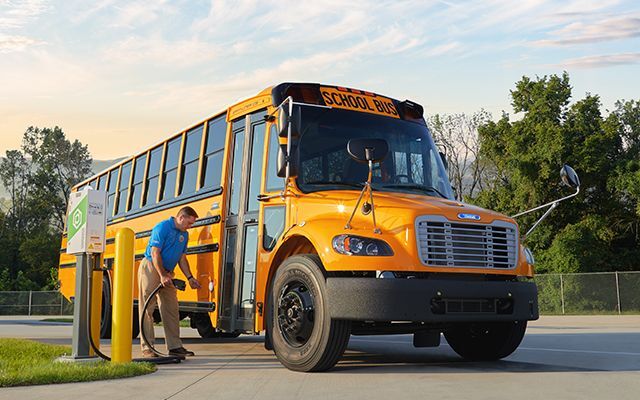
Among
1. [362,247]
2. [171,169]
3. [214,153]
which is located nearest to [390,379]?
[362,247]

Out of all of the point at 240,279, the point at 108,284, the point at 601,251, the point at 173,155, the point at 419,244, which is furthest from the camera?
the point at 601,251

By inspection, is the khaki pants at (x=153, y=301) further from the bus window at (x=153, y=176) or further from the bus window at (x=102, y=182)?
the bus window at (x=102, y=182)

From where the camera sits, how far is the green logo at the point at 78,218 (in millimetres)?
8875

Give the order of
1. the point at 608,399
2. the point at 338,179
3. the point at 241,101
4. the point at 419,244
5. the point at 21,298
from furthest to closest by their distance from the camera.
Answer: the point at 21,298
the point at 241,101
the point at 338,179
the point at 419,244
the point at 608,399

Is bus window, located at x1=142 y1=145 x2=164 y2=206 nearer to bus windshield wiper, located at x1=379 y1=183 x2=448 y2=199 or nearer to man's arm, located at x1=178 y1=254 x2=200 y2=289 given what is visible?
man's arm, located at x1=178 y1=254 x2=200 y2=289

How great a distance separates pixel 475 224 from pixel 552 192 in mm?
31401

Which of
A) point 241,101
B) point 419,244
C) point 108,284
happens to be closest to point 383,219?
point 419,244

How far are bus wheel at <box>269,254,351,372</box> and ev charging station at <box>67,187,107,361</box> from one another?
2.09 m

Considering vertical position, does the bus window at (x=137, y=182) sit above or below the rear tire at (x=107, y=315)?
above

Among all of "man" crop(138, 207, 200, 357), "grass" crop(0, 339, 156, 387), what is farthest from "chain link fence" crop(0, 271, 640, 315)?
"grass" crop(0, 339, 156, 387)

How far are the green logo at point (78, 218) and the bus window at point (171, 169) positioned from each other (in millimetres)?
2639

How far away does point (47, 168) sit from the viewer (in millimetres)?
78312

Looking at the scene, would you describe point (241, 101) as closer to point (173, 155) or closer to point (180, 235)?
point (180, 235)

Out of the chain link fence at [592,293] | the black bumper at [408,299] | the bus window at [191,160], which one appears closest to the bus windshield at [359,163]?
the black bumper at [408,299]
